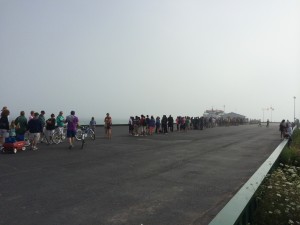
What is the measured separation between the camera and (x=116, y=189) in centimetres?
880

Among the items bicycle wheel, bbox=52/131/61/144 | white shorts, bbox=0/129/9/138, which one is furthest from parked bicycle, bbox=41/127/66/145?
white shorts, bbox=0/129/9/138

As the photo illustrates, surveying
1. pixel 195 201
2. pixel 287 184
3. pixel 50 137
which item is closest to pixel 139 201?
pixel 195 201

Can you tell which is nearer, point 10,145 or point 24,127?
point 10,145

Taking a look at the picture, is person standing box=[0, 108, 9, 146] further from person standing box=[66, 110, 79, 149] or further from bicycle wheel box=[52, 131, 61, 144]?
bicycle wheel box=[52, 131, 61, 144]

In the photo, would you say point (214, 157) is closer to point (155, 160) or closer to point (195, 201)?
point (155, 160)

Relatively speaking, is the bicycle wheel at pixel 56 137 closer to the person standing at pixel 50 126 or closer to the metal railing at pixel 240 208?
the person standing at pixel 50 126

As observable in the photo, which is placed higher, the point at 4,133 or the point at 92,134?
the point at 4,133

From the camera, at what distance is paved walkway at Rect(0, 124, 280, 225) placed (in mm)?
6508

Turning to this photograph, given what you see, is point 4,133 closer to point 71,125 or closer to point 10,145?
point 10,145

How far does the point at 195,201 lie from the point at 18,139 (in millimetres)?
12171

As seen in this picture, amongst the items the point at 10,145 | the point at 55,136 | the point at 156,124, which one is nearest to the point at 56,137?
the point at 55,136

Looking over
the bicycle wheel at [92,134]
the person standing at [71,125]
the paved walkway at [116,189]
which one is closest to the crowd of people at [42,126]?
the person standing at [71,125]

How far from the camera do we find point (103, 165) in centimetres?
1280

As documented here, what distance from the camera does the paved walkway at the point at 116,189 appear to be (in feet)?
21.4
